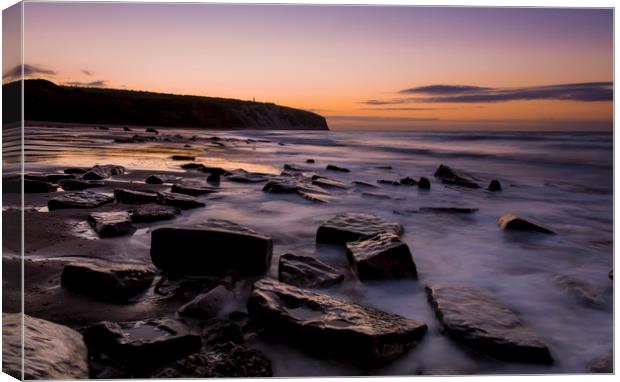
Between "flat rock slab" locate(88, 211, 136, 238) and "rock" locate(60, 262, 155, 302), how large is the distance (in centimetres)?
76

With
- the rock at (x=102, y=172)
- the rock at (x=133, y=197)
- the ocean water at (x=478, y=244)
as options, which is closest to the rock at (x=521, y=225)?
the ocean water at (x=478, y=244)

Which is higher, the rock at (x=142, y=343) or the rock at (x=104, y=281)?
the rock at (x=104, y=281)

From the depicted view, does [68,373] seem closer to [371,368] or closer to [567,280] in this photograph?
[371,368]

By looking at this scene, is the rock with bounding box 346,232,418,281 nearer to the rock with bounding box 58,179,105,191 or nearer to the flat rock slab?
the flat rock slab

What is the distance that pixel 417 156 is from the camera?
32.7 ft

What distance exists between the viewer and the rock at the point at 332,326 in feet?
5.38

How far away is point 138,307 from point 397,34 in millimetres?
2041

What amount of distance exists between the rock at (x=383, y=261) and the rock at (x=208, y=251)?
483 millimetres

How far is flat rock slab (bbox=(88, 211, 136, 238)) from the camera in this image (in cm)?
284

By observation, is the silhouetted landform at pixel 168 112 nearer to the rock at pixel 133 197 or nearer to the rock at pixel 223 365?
the rock at pixel 133 197

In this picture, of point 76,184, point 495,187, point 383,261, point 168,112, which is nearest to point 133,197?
point 76,184

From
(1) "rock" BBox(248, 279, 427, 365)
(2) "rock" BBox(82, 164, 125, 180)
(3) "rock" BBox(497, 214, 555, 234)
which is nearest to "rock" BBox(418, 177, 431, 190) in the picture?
(3) "rock" BBox(497, 214, 555, 234)

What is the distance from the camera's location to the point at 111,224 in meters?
2.86

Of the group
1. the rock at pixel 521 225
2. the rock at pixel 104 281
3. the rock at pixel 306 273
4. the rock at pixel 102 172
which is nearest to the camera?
the rock at pixel 104 281
